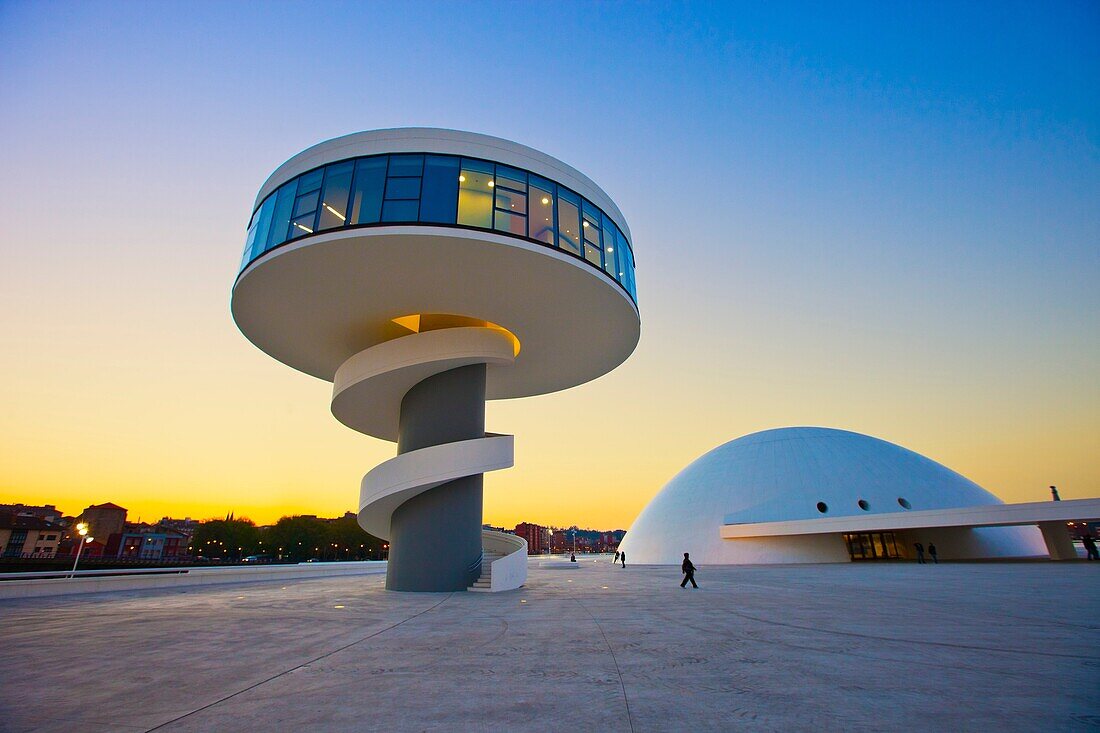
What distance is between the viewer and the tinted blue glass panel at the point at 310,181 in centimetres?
1639

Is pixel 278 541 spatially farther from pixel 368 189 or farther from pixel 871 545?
pixel 368 189

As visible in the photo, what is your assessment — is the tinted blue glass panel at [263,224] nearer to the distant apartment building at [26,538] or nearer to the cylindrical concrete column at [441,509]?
the cylindrical concrete column at [441,509]

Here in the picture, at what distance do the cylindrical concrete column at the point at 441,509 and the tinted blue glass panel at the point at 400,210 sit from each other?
23.1ft

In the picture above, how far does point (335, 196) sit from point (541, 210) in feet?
21.3

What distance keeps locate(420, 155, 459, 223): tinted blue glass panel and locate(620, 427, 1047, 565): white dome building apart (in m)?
35.0

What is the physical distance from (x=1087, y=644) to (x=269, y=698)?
10493 mm

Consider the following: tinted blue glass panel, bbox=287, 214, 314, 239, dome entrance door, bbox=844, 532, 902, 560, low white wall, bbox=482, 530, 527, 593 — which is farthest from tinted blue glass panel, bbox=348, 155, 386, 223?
dome entrance door, bbox=844, 532, 902, 560

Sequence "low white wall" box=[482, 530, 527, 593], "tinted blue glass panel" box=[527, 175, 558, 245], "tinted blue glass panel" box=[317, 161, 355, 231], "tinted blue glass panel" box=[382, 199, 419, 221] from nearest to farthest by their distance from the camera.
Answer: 1. "tinted blue glass panel" box=[382, 199, 419, 221]
2. "tinted blue glass panel" box=[317, 161, 355, 231]
3. "tinted blue glass panel" box=[527, 175, 558, 245]
4. "low white wall" box=[482, 530, 527, 593]

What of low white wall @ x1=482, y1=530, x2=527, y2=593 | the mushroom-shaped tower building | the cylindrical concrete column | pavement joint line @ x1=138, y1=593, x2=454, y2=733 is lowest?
pavement joint line @ x1=138, y1=593, x2=454, y2=733

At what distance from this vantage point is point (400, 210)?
15.3 metres

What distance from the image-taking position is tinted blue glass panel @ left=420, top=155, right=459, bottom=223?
50.2 feet

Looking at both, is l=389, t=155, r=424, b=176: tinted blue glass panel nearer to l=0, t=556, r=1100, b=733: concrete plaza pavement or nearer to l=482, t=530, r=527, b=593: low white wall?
l=0, t=556, r=1100, b=733: concrete plaza pavement

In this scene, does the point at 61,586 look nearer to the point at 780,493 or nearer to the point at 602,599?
the point at 602,599

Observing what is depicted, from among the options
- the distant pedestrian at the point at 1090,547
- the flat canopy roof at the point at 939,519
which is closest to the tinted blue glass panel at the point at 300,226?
the flat canopy roof at the point at 939,519
